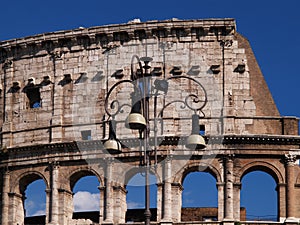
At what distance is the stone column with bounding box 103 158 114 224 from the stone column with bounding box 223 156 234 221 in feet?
15.0

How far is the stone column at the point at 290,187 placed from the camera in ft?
122

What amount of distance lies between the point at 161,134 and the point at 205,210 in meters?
5.50

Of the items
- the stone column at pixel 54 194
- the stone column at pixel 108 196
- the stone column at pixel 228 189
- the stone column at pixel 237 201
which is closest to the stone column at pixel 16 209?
the stone column at pixel 54 194

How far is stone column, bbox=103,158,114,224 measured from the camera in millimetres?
37750

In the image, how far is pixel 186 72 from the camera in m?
39.0

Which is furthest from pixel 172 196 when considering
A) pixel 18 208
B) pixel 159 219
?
pixel 18 208

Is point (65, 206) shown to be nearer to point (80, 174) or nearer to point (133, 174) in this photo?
point (80, 174)

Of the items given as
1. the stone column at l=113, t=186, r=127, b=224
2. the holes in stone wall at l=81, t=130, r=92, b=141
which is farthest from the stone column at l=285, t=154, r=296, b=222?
the holes in stone wall at l=81, t=130, r=92, b=141

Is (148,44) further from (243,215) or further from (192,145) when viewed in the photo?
(192,145)

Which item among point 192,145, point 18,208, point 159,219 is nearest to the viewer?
point 192,145

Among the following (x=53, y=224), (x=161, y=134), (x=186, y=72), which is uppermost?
(x=186, y=72)

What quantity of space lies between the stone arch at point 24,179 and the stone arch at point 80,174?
105 centimetres

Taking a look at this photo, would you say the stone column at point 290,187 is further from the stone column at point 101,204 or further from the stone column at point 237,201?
the stone column at point 101,204

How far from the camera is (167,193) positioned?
3759 cm
